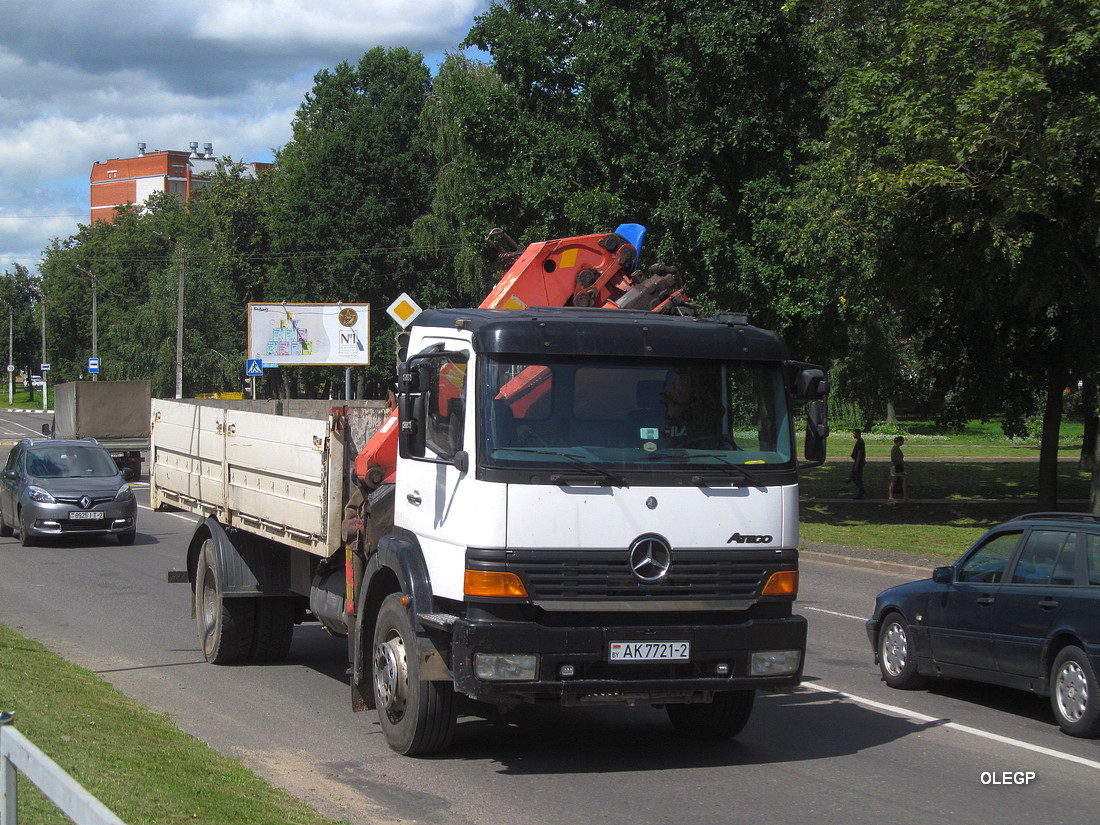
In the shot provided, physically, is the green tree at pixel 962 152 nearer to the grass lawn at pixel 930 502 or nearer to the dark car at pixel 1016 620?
the grass lawn at pixel 930 502

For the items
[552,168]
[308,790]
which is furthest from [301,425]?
[552,168]

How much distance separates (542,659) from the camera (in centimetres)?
615

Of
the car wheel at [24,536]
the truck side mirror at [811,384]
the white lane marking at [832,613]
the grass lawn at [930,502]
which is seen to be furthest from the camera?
the grass lawn at [930,502]

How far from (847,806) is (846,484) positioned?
94.5 feet

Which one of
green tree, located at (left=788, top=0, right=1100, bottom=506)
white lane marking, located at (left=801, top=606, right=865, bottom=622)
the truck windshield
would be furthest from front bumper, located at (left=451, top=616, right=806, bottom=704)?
green tree, located at (left=788, top=0, right=1100, bottom=506)

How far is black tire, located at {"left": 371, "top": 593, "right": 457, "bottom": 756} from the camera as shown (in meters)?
6.65

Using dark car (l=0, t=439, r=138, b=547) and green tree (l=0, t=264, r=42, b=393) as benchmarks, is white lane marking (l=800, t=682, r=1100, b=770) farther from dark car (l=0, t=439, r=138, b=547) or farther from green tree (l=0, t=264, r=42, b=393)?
green tree (l=0, t=264, r=42, b=393)

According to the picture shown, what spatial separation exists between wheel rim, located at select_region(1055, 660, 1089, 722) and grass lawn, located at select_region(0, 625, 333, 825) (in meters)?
5.11

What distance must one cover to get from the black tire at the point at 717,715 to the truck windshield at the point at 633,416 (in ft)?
5.39

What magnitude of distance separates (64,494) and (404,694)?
571 inches

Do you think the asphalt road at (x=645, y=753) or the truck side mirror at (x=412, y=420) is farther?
the truck side mirror at (x=412, y=420)

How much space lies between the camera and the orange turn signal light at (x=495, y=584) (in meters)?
6.15

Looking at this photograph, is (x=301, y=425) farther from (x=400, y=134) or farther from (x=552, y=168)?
(x=400, y=134)

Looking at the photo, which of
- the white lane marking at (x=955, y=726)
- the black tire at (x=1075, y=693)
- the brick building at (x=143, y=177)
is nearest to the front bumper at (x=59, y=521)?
the white lane marking at (x=955, y=726)
